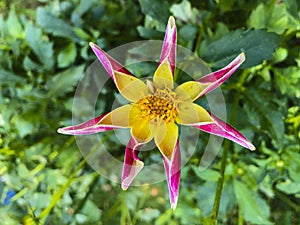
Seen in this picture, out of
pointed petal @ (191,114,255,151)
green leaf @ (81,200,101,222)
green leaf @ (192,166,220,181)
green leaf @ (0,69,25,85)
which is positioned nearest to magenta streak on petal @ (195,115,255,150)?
pointed petal @ (191,114,255,151)

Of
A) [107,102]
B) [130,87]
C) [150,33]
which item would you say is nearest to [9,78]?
[107,102]

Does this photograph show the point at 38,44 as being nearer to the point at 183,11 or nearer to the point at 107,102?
the point at 107,102

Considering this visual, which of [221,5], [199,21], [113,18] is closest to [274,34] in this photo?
[221,5]

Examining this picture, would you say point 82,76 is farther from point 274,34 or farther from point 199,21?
point 274,34

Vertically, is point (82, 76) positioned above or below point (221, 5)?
below

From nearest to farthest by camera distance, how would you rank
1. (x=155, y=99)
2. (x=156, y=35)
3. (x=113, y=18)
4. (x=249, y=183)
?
(x=155, y=99) < (x=156, y=35) < (x=249, y=183) < (x=113, y=18)
